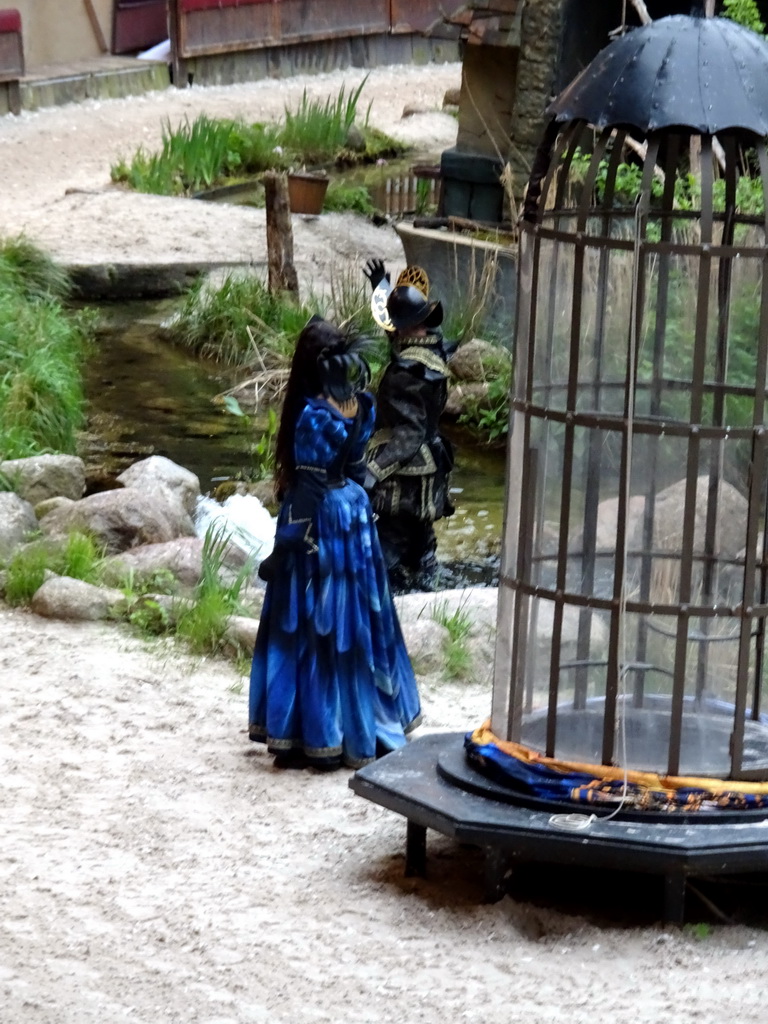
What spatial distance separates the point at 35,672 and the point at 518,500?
2.50 m

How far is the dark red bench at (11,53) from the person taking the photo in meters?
18.1

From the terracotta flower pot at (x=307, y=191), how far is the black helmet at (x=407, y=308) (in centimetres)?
865

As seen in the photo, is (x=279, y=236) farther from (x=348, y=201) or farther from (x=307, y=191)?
(x=348, y=201)

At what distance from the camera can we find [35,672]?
6465mm

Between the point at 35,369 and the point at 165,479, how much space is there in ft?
5.93

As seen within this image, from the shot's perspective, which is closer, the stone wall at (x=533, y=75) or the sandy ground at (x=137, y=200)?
the stone wall at (x=533, y=75)

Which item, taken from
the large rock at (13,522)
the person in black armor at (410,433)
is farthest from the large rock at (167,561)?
the person in black armor at (410,433)

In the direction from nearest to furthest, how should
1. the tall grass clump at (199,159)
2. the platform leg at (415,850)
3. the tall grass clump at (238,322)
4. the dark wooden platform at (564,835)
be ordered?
the dark wooden platform at (564,835), the platform leg at (415,850), the tall grass clump at (238,322), the tall grass clump at (199,159)

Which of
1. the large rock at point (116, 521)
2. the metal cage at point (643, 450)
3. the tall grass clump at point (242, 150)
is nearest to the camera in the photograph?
the metal cage at point (643, 450)

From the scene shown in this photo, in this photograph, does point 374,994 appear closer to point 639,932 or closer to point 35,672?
point 639,932

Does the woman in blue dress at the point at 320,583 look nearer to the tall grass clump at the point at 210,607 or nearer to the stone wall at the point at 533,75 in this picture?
the tall grass clump at the point at 210,607

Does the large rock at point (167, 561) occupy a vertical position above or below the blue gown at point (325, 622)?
below

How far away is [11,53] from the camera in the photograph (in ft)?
59.6

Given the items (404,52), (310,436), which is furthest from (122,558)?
(404,52)
